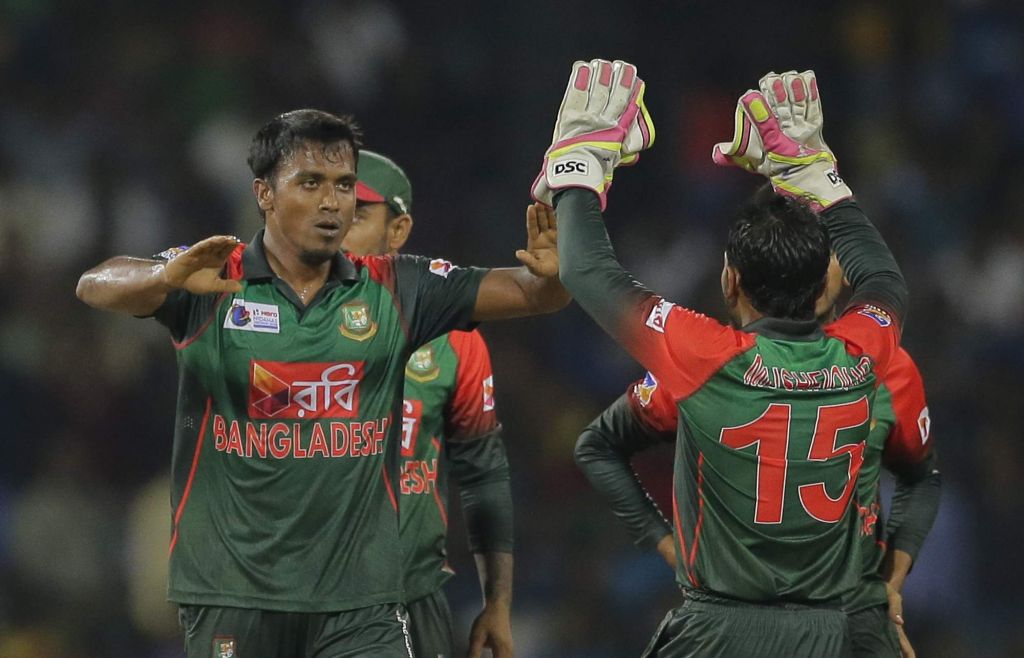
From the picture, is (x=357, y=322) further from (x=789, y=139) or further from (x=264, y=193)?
(x=789, y=139)

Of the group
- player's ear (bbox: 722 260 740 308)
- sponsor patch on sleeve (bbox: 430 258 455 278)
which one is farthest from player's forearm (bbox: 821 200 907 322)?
sponsor patch on sleeve (bbox: 430 258 455 278)

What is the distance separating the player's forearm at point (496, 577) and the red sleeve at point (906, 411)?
4.25ft

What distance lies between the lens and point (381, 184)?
5.26 meters

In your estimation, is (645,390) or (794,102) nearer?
(794,102)

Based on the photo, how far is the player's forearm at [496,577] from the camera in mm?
4855

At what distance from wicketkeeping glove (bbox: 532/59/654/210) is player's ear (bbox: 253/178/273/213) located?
2.79ft

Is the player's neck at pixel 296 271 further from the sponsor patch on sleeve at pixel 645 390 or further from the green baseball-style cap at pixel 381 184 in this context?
the green baseball-style cap at pixel 381 184

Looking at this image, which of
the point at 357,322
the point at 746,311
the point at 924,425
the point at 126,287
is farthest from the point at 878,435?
the point at 126,287

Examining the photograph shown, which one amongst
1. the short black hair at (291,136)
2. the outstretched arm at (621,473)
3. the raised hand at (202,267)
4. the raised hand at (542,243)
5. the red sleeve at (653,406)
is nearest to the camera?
the raised hand at (202,267)

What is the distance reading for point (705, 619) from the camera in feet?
11.9

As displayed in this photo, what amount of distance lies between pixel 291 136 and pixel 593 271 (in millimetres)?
1041

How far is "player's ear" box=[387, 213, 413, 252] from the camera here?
5328 mm

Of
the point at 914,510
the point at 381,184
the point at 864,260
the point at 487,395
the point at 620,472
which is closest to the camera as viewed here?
A: the point at 864,260

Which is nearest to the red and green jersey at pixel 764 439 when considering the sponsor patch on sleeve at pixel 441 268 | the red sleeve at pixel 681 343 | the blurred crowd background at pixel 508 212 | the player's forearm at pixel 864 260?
the red sleeve at pixel 681 343
